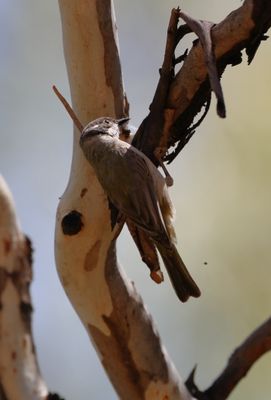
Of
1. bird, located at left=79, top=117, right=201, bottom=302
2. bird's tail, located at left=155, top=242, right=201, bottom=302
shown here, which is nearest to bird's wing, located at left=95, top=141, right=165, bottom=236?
bird, located at left=79, top=117, right=201, bottom=302

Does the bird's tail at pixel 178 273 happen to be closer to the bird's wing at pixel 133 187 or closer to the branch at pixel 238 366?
the bird's wing at pixel 133 187

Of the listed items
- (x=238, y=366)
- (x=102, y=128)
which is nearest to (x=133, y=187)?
Result: (x=102, y=128)

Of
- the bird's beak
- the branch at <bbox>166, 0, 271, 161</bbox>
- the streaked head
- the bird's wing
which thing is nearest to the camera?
the branch at <bbox>166, 0, 271, 161</bbox>

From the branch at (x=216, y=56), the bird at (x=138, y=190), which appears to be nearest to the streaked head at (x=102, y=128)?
the bird at (x=138, y=190)

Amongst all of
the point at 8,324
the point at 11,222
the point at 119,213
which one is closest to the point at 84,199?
the point at 119,213

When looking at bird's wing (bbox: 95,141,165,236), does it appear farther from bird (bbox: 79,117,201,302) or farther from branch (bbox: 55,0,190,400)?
branch (bbox: 55,0,190,400)
